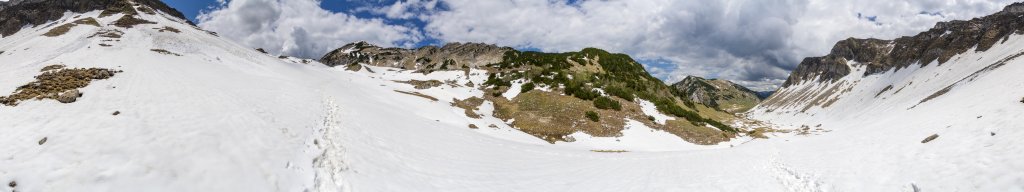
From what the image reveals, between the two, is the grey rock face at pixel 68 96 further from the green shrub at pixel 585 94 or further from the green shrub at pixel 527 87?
the green shrub at pixel 527 87

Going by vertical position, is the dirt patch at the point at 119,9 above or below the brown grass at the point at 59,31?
above

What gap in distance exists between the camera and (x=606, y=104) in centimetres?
5228

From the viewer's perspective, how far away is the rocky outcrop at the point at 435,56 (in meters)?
154

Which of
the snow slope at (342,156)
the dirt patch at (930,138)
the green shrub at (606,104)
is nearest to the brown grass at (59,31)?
Result: the snow slope at (342,156)

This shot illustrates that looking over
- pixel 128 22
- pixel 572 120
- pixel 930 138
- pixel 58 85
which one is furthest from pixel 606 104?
pixel 128 22

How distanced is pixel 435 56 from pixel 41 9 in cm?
10805

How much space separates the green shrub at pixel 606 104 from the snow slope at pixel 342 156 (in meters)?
21.6

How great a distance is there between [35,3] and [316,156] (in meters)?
149

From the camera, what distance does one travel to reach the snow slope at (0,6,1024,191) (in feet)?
37.4

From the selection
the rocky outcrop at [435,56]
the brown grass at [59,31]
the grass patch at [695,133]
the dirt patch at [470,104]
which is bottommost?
the grass patch at [695,133]

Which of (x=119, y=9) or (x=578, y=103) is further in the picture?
(x=119, y=9)

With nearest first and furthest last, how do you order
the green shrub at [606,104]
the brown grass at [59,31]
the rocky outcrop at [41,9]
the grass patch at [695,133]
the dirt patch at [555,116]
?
the dirt patch at [555,116], the grass patch at [695,133], the green shrub at [606,104], the brown grass at [59,31], the rocky outcrop at [41,9]

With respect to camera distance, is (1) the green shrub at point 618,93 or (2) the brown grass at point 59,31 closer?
(1) the green shrub at point 618,93

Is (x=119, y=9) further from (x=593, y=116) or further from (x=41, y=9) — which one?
(x=593, y=116)
